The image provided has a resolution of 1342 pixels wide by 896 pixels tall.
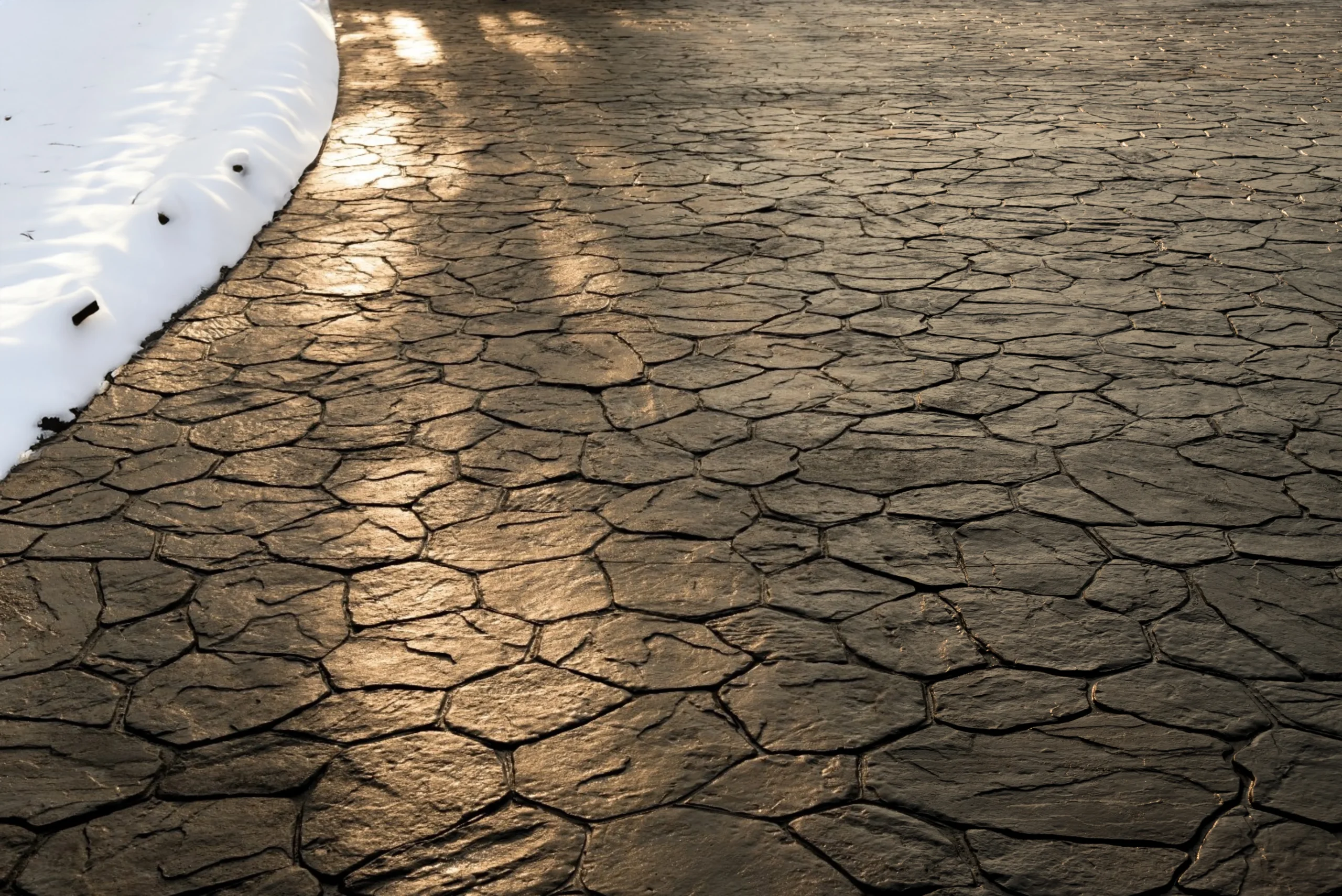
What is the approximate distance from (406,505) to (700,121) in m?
5.74

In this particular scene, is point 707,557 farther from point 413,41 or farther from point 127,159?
point 413,41

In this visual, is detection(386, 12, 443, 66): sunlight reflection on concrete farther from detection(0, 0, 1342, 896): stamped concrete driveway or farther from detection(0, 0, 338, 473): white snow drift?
detection(0, 0, 1342, 896): stamped concrete driveway

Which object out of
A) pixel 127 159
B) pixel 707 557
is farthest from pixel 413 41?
pixel 707 557

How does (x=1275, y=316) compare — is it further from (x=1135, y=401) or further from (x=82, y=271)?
(x=82, y=271)

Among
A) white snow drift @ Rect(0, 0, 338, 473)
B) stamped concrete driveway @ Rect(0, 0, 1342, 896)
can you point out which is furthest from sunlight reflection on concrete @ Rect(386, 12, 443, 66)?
stamped concrete driveway @ Rect(0, 0, 1342, 896)

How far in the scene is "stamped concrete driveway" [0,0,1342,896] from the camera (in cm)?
252

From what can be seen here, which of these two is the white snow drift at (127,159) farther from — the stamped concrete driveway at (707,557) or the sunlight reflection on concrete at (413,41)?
the sunlight reflection on concrete at (413,41)

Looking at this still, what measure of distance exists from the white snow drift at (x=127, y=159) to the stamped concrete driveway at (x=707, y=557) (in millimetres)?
274

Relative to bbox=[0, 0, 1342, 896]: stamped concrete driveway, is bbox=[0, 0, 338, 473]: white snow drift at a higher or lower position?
higher

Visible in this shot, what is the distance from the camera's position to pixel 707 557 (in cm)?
345

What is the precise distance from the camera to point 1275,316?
16.6 feet

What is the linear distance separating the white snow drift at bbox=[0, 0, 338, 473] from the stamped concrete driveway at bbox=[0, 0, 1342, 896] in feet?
0.90

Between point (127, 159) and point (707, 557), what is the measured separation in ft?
18.3

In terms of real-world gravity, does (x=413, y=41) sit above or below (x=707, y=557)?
above
